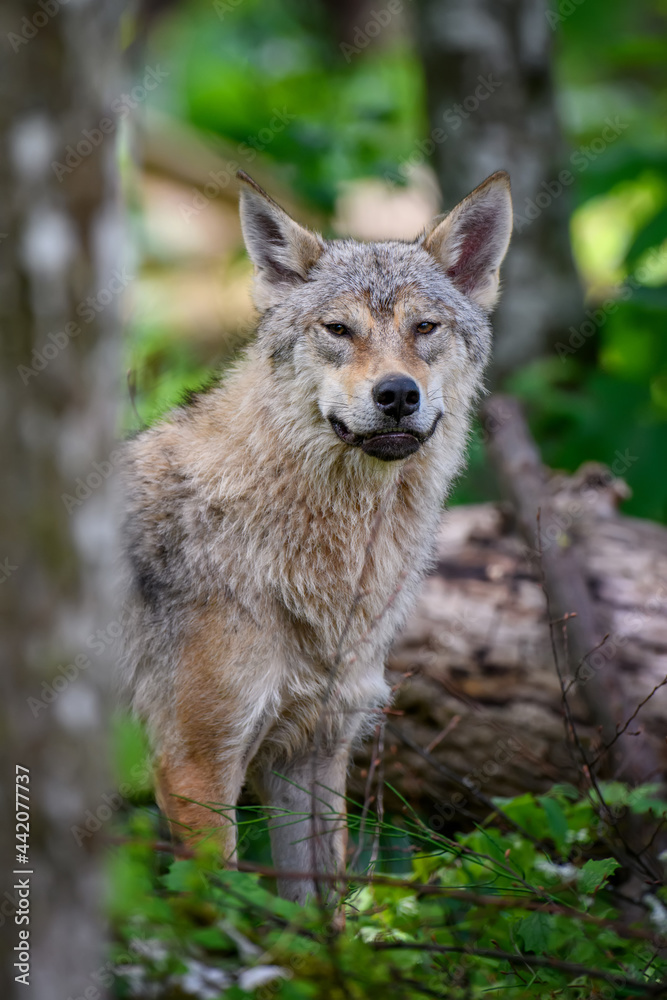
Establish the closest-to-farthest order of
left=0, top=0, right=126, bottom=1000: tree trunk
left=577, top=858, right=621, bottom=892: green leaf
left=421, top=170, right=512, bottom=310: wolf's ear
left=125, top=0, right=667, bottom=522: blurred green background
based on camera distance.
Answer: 1. left=0, top=0, right=126, bottom=1000: tree trunk
2. left=577, top=858, right=621, bottom=892: green leaf
3. left=421, top=170, right=512, bottom=310: wolf's ear
4. left=125, top=0, right=667, bottom=522: blurred green background

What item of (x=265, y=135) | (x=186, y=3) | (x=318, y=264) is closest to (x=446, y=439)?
(x=318, y=264)

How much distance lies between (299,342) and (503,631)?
2243mm

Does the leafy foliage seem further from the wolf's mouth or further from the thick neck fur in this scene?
the wolf's mouth

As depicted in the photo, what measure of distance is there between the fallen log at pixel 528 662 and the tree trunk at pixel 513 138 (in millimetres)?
2771

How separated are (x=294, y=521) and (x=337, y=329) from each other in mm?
856

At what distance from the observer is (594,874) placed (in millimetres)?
3146

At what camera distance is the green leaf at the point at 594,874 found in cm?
312

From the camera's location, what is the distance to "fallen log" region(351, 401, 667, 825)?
15.8 feet

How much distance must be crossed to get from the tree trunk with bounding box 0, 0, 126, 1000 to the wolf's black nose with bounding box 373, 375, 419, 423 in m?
1.68

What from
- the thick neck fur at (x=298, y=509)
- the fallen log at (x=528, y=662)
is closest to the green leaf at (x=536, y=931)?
the thick neck fur at (x=298, y=509)

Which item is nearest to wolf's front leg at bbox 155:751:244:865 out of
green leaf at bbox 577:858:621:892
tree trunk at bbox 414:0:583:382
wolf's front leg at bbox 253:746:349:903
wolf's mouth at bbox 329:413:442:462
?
wolf's front leg at bbox 253:746:349:903

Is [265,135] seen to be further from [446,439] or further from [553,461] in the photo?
[446,439]

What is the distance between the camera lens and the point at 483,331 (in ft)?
14.4

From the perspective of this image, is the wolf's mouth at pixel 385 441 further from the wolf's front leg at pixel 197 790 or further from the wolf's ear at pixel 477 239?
the wolf's front leg at pixel 197 790
